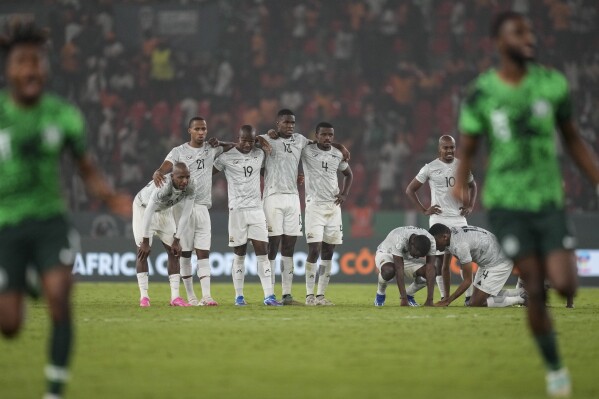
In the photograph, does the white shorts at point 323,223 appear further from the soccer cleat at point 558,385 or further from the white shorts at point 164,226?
the soccer cleat at point 558,385

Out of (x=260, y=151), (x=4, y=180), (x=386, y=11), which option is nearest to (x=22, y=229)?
(x=4, y=180)

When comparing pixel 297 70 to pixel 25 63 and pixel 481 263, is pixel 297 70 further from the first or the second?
pixel 25 63

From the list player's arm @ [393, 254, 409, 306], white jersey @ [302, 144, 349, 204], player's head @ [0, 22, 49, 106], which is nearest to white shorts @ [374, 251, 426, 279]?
player's arm @ [393, 254, 409, 306]

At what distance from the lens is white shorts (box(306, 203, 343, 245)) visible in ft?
52.7

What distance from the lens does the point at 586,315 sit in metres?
13.3

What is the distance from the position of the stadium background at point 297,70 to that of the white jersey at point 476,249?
10.5 meters

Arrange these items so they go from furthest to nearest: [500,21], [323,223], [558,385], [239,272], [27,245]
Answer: [323,223], [239,272], [500,21], [27,245], [558,385]

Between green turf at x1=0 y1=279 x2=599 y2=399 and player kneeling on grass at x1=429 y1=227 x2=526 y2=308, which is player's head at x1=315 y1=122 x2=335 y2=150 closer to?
player kneeling on grass at x1=429 y1=227 x2=526 y2=308

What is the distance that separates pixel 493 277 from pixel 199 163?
14.5ft

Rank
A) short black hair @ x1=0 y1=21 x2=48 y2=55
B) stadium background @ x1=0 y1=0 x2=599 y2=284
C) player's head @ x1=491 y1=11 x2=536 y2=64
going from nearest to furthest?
short black hair @ x1=0 y1=21 x2=48 y2=55 → player's head @ x1=491 y1=11 x2=536 y2=64 → stadium background @ x1=0 y1=0 x2=599 y2=284

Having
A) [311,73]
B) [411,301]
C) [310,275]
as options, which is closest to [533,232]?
[411,301]

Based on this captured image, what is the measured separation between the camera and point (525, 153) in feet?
22.4

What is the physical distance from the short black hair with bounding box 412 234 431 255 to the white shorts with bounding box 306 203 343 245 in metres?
1.85

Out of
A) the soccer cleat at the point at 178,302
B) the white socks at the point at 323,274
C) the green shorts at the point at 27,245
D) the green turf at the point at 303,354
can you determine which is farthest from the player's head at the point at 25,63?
the white socks at the point at 323,274
